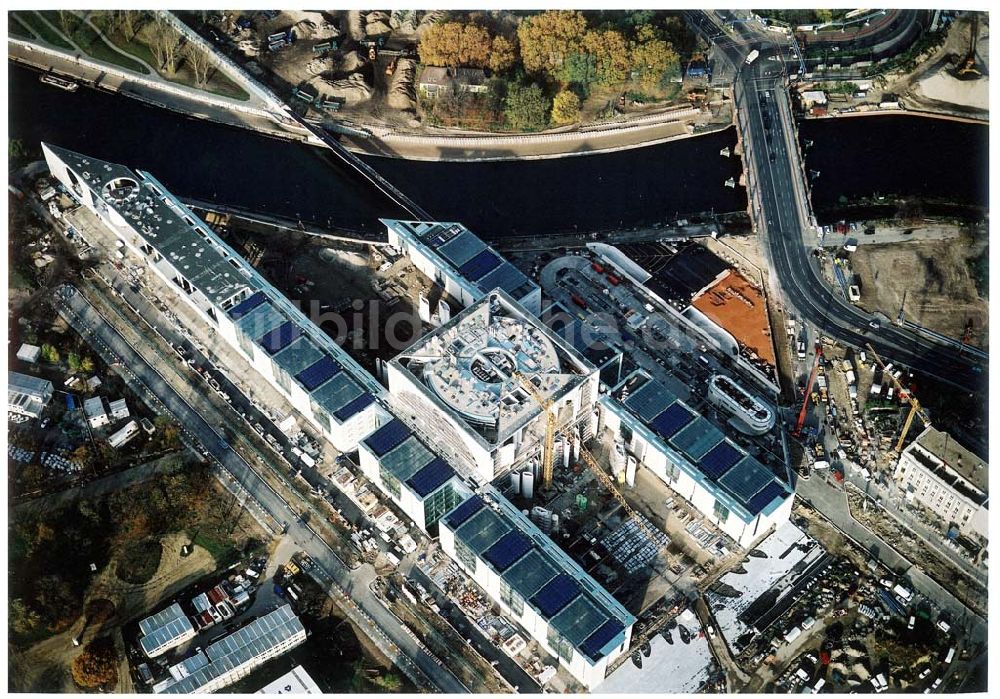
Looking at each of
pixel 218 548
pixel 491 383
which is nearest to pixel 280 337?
pixel 218 548

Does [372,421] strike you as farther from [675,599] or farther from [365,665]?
[675,599]

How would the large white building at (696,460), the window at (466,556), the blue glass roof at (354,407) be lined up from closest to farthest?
1. the window at (466,556)
2. the large white building at (696,460)
3. the blue glass roof at (354,407)

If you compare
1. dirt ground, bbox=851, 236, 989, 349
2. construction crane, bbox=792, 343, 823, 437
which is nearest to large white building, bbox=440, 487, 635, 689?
construction crane, bbox=792, 343, 823, 437

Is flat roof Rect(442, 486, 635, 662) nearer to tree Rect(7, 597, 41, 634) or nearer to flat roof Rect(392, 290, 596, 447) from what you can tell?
flat roof Rect(392, 290, 596, 447)

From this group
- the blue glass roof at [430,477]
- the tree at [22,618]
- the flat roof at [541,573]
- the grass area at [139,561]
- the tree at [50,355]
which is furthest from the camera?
the tree at [50,355]

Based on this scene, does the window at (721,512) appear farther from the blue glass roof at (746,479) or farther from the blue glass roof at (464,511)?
the blue glass roof at (464,511)

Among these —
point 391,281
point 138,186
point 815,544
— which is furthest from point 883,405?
point 138,186

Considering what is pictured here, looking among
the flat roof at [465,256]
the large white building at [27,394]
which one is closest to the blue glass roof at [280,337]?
the flat roof at [465,256]

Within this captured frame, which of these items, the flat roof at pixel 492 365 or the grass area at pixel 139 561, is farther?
the flat roof at pixel 492 365
